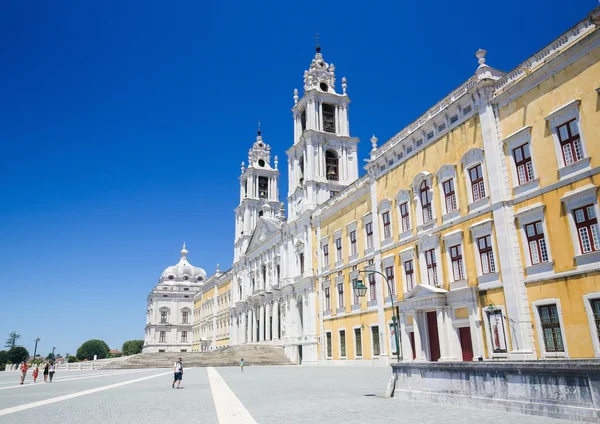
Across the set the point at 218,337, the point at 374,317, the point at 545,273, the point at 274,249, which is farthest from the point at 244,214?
the point at 545,273

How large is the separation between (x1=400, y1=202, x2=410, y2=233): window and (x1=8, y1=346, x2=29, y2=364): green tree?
112 meters

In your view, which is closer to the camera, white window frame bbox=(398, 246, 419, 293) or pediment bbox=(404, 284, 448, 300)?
pediment bbox=(404, 284, 448, 300)

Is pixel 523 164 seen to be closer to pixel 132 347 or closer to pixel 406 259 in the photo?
pixel 406 259

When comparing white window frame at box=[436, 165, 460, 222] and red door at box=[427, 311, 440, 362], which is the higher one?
white window frame at box=[436, 165, 460, 222]

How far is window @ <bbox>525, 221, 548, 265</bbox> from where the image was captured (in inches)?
739

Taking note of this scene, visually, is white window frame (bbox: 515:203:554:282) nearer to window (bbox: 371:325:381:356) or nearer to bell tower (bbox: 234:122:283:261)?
window (bbox: 371:325:381:356)

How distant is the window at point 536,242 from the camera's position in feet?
61.6

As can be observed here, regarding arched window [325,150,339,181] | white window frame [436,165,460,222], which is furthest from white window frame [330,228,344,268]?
white window frame [436,165,460,222]

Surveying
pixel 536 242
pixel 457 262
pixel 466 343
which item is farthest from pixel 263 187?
pixel 536 242

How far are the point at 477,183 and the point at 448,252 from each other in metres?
3.98

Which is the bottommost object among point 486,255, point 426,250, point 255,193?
point 486,255

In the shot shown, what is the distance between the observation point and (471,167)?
22.8 metres

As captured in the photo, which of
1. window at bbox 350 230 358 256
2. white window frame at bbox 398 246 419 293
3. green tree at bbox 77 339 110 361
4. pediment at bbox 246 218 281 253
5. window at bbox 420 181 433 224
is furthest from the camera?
green tree at bbox 77 339 110 361

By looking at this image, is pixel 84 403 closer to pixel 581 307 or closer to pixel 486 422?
pixel 486 422
